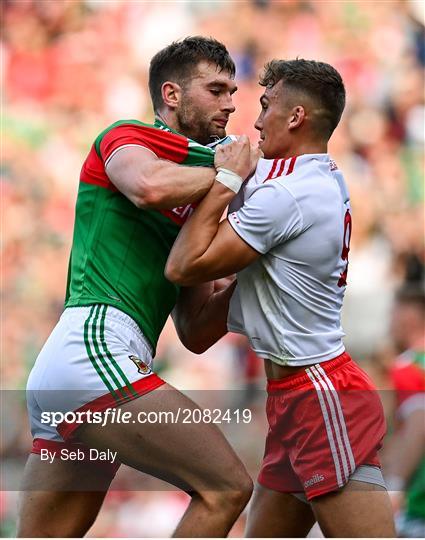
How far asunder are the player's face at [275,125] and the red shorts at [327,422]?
2.69 ft

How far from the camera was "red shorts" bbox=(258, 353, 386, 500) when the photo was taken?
3.93 metres

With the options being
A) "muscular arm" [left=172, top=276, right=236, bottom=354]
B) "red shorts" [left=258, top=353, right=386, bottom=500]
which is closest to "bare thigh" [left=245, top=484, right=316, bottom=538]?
"red shorts" [left=258, top=353, right=386, bottom=500]

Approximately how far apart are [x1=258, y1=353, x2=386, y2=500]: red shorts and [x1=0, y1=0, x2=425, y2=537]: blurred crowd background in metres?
4.66

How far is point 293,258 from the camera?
13.2 ft

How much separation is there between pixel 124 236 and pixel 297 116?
79 cm

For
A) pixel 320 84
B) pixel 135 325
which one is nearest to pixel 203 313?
pixel 135 325

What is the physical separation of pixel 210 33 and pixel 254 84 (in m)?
0.82

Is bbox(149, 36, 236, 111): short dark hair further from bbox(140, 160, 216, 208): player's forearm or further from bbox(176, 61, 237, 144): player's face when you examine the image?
bbox(140, 160, 216, 208): player's forearm

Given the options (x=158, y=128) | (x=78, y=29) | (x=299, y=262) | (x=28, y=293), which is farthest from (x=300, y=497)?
(x=78, y=29)

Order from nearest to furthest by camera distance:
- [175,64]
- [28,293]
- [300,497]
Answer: [300,497] → [175,64] → [28,293]

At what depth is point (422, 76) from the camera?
1089 centimetres

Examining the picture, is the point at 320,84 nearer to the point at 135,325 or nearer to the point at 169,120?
the point at 169,120

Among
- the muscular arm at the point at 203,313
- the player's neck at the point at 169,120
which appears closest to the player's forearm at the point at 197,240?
the muscular arm at the point at 203,313

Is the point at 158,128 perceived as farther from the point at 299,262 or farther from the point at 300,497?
the point at 300,497
